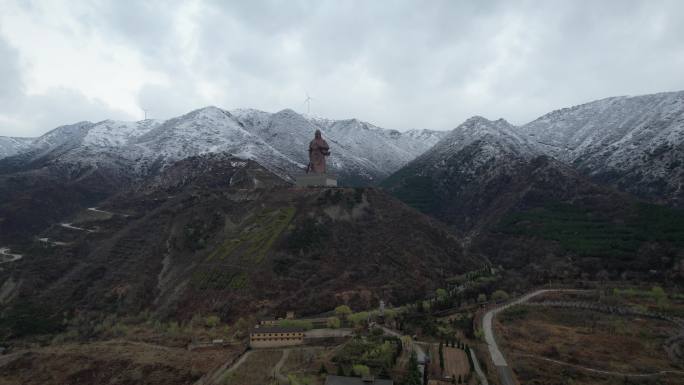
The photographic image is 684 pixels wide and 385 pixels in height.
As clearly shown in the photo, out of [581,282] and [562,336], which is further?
[581,282]

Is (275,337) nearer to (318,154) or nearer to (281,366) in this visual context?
(281,366)

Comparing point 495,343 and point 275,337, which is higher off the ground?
point 275,337

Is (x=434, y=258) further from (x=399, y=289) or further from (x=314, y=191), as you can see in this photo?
(x=314, y=191)

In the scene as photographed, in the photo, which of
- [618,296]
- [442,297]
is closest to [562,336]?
[442,297]

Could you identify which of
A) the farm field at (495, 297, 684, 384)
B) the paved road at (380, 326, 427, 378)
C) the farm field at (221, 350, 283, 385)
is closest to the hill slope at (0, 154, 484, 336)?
the paved road at (380, 326, 427, 378)

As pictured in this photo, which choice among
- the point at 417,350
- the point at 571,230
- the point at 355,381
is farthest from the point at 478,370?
the point at 571,230

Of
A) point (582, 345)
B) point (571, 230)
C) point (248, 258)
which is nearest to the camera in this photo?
point (582, 345)

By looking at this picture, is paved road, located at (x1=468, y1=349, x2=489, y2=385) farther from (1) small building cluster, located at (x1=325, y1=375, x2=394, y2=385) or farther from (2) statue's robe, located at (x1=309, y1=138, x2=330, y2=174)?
(2) statue's robe, located at (x1=309, y1=138, x2=330, y2=174)
